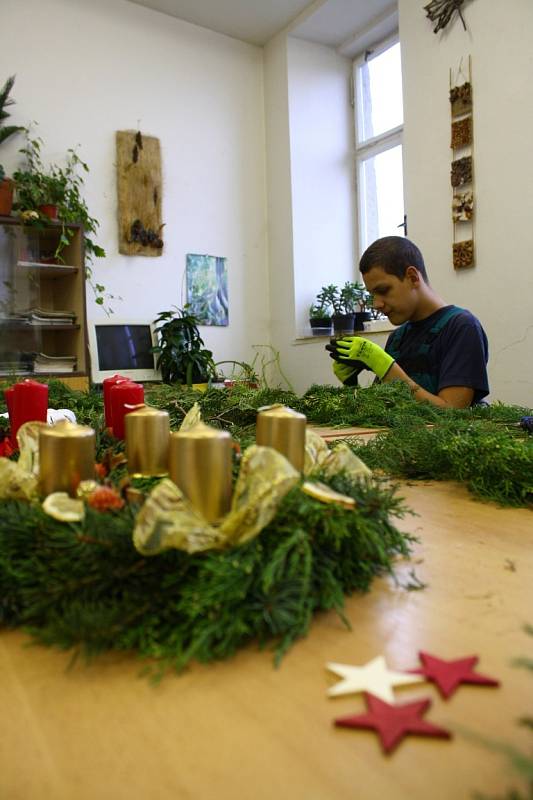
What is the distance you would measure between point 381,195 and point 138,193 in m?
1.59

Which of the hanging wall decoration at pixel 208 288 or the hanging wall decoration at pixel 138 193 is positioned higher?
the hanging wall decoration at pixel 138 193

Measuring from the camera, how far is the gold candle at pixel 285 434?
39 centimetres

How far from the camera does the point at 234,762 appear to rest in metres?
0.21

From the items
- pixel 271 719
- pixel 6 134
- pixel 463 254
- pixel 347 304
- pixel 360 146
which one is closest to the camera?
pixel 271 719

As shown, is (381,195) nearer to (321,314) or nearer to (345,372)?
(321,314)

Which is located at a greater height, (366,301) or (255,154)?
(255,154)

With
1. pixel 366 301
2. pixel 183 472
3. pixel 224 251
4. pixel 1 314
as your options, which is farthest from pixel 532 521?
pixel 224 251

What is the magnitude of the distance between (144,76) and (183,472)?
3781 millimetres

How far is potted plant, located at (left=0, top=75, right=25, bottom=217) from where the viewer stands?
280 centimetres

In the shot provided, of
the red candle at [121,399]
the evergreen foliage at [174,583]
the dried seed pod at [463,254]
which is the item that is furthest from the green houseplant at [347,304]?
the evergreen foliage at [174,583]

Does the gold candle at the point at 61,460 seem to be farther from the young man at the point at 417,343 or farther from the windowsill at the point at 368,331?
the windowsill at the point at 368,331

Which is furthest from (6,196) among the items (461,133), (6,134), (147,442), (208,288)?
(147,442)

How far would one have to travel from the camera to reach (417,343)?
1.98m

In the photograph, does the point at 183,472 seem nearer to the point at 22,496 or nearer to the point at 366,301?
the point at 22,496
